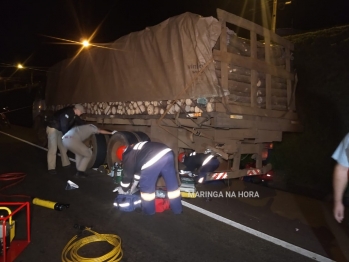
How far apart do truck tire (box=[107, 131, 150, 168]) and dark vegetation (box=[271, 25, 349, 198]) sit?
3957mm

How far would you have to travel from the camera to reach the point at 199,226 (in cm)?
429

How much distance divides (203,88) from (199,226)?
83.8 inches

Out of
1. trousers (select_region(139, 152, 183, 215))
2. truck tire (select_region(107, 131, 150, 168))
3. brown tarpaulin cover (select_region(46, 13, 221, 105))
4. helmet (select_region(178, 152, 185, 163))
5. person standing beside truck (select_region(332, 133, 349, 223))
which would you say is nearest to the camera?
person standing beside truck (select_region(332, 133, 349, 223))

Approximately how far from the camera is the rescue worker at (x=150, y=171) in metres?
4.45

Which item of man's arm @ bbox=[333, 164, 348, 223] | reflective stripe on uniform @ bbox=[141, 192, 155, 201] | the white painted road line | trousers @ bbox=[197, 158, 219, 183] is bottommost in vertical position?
the white painted road line

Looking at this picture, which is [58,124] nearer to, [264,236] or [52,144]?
[52,144]

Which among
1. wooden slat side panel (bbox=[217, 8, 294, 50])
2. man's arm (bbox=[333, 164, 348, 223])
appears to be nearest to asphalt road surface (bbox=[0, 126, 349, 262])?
man's arm (bbox=[333, 164, 348, 223])

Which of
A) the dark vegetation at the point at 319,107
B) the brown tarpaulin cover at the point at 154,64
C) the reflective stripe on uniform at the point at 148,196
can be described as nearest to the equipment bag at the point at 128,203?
the reflective stripe on uniform at the point at 148,196

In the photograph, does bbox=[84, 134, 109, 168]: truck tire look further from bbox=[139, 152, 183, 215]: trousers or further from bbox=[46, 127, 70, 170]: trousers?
bbox=[139, 152, 183, 215]: trousers

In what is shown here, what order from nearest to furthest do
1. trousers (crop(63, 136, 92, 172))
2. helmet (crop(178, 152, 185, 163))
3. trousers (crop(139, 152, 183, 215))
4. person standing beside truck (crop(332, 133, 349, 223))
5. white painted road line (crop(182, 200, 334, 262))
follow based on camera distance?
person standing beside truck (crop(332, 133, 349, 223)) → white painted road line (crop(182, 200, 334, 262)) → trousers (crop(139, 152, 183, 215)) → helmet (crop(178, 152, 185, 163)) → trousers (crop(63, 136, 92, 172))

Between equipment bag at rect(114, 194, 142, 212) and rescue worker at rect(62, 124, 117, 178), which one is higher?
rescue worker at rect(62, 124, 117, 178)

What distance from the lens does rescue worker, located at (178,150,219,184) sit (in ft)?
17.9

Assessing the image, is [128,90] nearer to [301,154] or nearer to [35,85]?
[301,154]

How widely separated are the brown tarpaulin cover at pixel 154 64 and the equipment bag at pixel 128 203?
1876mm
